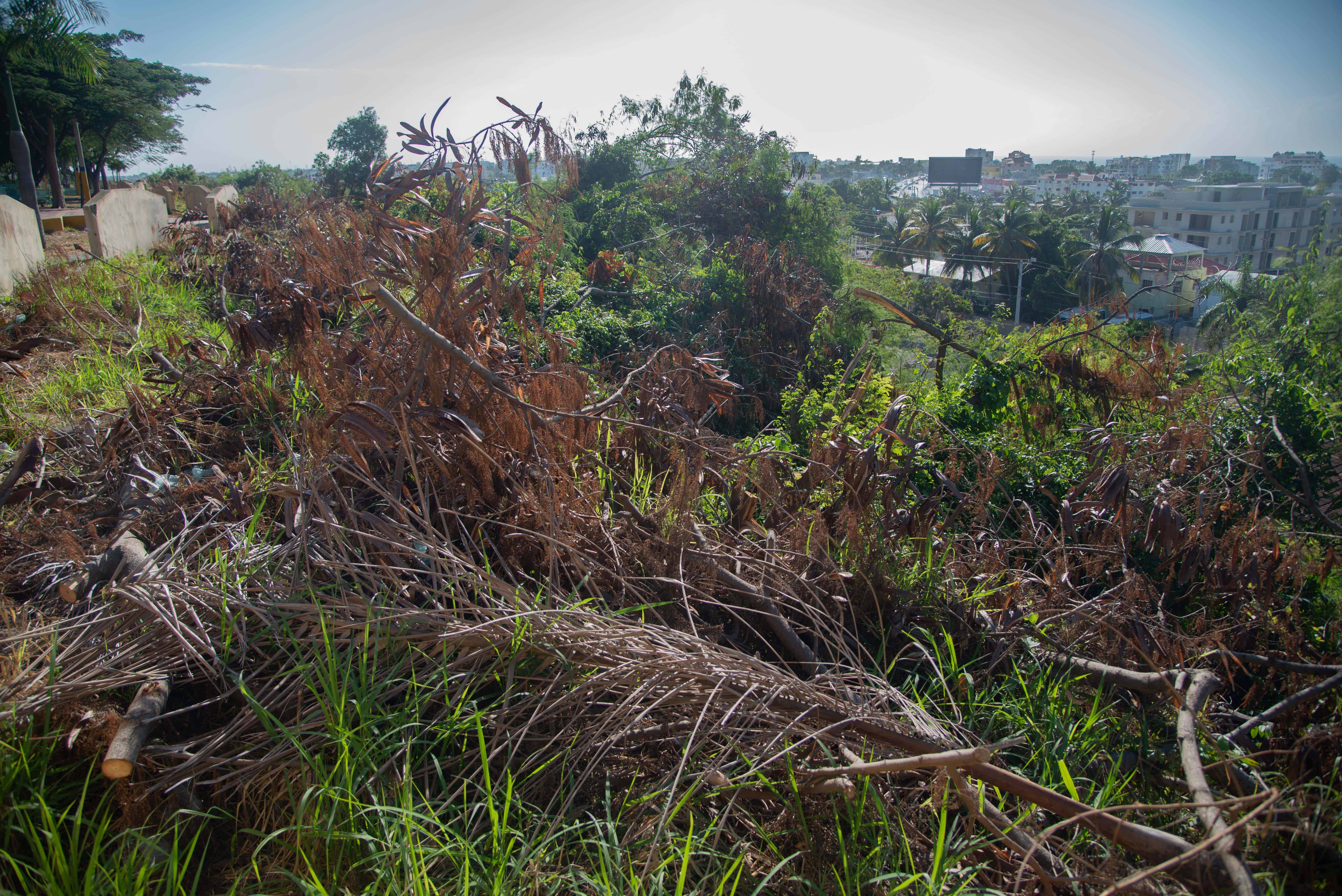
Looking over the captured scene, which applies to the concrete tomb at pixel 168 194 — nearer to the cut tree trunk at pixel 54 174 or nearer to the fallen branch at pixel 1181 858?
the cut tree trunk at pixel 54 174

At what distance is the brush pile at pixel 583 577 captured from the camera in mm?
1833

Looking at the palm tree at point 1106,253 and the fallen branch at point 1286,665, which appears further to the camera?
the palm tree at point 1106,253

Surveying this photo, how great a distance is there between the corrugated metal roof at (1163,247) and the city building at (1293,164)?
19.9 feet

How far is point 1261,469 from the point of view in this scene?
12.7ft

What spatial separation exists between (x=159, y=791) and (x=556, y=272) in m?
8.24

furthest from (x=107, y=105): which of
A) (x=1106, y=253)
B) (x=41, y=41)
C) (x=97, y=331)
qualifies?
(x=1106, y=253)

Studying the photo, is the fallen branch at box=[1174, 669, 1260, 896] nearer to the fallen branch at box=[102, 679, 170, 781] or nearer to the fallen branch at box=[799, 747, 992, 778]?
the fallen branch at box=[799, 747, 992, 778]

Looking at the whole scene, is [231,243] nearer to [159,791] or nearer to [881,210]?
[159,791]

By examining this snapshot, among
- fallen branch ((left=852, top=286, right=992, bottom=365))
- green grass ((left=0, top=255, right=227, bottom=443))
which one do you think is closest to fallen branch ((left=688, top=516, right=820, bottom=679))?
Answer: fallen branch ((left=852, top=286, right=992, bottom=365))

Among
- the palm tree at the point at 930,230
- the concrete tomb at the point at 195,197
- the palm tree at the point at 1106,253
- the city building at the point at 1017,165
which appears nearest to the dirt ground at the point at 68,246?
the concrete tomb at the point at 195,197

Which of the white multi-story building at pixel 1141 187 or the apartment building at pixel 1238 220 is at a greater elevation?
the white multi-story building at pixel 1141 187

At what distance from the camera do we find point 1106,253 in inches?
1266

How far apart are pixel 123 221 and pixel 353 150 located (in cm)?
2621

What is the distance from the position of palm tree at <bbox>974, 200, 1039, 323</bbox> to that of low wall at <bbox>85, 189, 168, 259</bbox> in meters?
33.1
